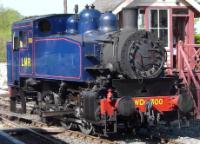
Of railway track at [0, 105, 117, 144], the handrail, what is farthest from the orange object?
the handrail

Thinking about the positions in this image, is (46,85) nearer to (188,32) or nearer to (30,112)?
(30,112)

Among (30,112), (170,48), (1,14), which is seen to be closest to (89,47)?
(30,112)

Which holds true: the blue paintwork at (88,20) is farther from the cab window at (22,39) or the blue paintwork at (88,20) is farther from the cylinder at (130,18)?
the cab window at (22,39)

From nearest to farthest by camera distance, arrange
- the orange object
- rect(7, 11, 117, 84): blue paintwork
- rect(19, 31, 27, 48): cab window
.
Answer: the orange object
rect(7, 11, 117, 84): blue paintwork
rect(19, 31, 27, 48): cab window

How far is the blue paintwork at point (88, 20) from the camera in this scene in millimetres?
11914

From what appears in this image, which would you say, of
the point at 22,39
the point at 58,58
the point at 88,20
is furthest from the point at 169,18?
the point at 58,58

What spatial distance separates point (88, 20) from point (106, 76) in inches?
81.2

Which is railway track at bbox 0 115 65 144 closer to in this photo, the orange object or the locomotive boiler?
the locomotive boiler

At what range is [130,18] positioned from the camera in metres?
10.7

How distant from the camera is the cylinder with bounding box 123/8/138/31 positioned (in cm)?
1062

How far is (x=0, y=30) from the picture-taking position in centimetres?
7712

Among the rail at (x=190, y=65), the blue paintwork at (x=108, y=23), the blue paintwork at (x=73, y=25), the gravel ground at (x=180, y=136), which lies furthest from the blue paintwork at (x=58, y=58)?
the rail at (x=190, y=65)

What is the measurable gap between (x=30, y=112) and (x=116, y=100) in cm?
628

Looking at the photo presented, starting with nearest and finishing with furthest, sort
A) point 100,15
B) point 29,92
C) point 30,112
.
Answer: point 100,15
point 29,92
point 30,112
